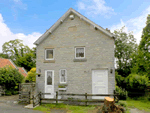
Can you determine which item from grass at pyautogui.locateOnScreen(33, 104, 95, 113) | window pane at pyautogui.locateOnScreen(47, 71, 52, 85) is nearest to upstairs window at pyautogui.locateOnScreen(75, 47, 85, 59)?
window pane at pyautogui.locateOnScreen(47, 71, 52, 85)

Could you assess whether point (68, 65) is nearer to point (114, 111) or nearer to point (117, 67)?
point (114, 111)

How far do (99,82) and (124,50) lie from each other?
51.9ft

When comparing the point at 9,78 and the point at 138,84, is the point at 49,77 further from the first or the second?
the point at 138,84

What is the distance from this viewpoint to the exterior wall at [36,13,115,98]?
1086cm

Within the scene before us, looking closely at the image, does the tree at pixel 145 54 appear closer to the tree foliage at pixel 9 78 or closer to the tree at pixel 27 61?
the tree foliage at pixel 9 78

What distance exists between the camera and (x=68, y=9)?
38.2ft

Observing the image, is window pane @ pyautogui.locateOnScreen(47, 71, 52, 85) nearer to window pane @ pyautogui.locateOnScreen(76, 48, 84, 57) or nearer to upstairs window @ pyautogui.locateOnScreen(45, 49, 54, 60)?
upstairs window @ pyautogui.locateOnScreen(45, 49, 54, 60)

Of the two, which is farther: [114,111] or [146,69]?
[146,69]

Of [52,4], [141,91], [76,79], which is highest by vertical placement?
[52,4]

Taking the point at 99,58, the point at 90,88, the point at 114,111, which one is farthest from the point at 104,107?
the point at 99,58

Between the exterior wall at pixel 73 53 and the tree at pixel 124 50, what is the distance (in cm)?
1452

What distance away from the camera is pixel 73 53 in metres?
11.4

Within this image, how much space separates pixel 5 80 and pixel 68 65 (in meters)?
8.44

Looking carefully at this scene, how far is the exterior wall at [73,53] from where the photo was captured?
10.9 metres
